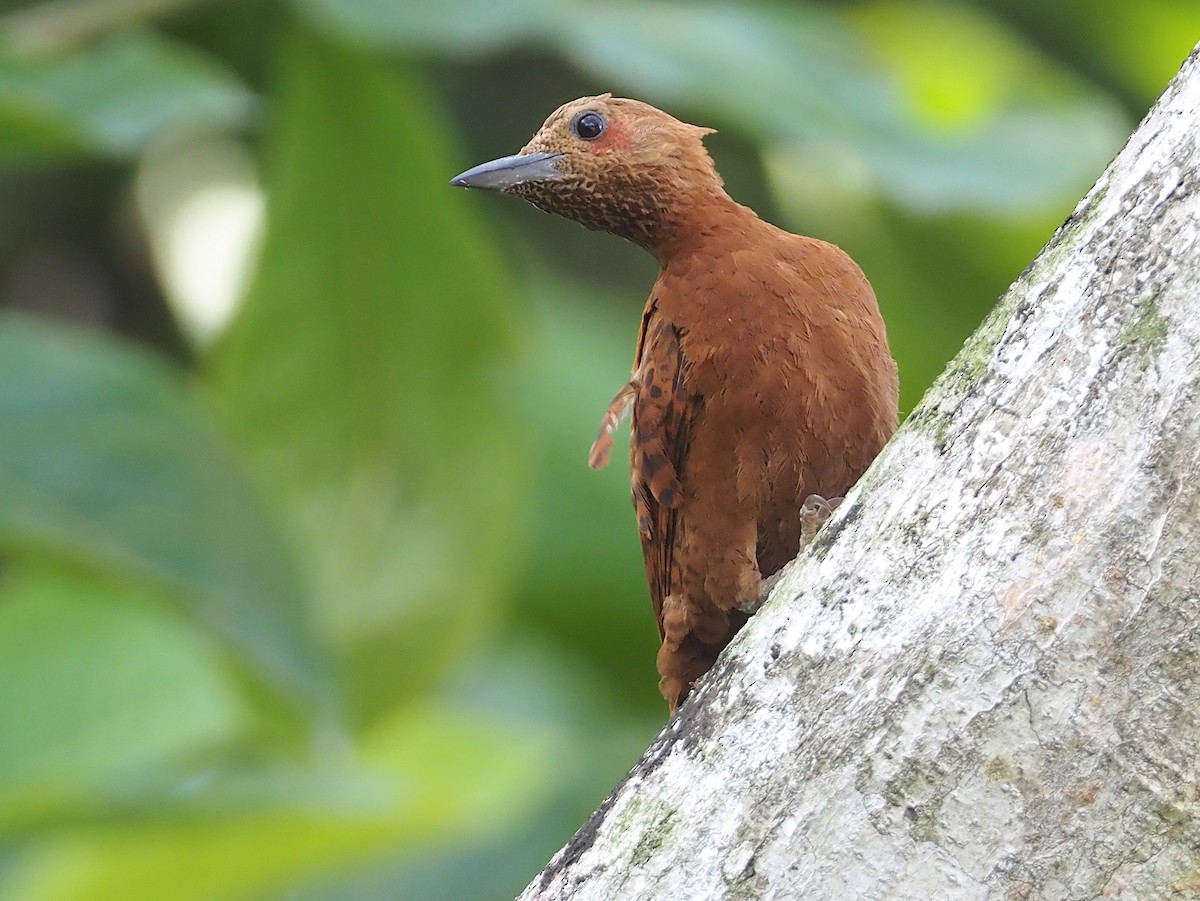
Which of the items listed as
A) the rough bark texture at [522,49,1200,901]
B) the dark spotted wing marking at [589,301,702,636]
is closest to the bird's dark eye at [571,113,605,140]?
the dark spotted wing marking at [589,301,702,636]

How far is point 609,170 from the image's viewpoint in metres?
2.58

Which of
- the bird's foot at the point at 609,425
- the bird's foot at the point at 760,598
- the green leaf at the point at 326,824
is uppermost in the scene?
the green leaf at the point at 326,824

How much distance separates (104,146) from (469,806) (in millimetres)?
2343

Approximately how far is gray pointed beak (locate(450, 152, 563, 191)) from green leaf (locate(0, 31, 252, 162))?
1675 millimetres

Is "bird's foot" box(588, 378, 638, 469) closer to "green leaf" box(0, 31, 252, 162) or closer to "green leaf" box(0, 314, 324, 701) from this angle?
"green leaf" box(0, 314, 324, 701)

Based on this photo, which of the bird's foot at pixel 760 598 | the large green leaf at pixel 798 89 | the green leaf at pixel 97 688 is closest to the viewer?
the bird's foot at pixel 760 598

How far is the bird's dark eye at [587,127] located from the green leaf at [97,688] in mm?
2917

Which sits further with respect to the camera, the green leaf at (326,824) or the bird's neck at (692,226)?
the green leaf at (326,824)

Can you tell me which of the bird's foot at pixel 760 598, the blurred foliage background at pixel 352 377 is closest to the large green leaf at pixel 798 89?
the blurred foliage background at pixel 352 377

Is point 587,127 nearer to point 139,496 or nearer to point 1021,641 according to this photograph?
point 1021,641

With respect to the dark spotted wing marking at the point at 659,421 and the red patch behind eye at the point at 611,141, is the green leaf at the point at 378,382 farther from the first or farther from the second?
the red patch behind eye at the point at 611,141

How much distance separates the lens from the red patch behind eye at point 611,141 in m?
2.58

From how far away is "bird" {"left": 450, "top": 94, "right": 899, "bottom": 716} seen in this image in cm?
257

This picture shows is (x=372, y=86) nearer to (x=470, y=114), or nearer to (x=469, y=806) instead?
(x=470, y=114)
